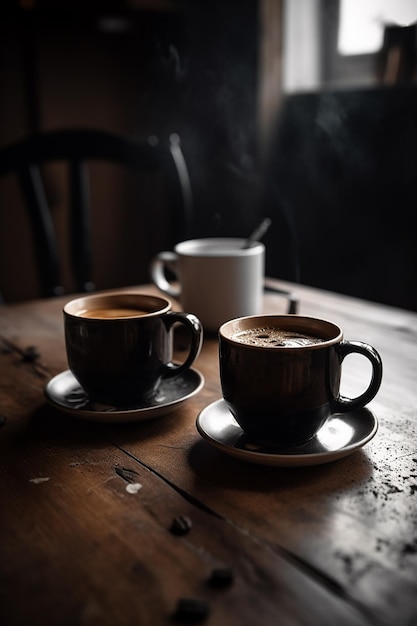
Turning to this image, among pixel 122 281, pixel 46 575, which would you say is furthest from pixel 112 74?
pixel 46 575

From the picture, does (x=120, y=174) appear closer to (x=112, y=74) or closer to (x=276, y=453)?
(x=112, y=74)

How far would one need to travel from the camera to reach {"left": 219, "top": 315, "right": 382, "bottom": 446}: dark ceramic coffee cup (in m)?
0.60

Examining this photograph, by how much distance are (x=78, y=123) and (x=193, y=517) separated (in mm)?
2698

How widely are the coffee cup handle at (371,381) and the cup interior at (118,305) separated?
245mm

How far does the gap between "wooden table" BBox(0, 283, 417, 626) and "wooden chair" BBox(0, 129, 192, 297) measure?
89cm

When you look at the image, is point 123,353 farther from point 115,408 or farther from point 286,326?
point 286,326

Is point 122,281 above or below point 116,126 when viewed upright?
below

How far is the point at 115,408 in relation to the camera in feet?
2.42

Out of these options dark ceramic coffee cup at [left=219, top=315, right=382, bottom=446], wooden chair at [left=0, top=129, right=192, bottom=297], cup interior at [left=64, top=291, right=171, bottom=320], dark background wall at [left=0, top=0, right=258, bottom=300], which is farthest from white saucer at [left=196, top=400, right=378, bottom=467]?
dark background wall at [left=0, top=0, right=258, bottom=300]

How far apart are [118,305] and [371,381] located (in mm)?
354

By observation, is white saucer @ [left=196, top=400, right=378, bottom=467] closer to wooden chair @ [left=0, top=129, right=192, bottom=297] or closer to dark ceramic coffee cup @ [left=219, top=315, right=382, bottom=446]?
dark ceramic coffee cup @ [left=219, top=315, right=382, bottom=446]

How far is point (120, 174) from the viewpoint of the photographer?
308 cm

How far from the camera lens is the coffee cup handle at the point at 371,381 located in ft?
2.07

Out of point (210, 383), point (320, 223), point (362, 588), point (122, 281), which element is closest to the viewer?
point (362, 588)
